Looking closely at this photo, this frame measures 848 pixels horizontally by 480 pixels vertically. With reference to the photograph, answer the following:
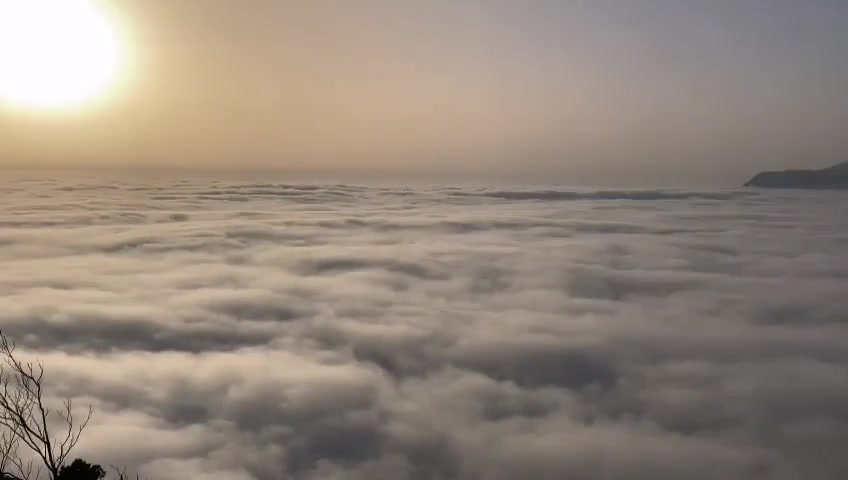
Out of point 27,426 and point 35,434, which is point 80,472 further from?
point 35,434

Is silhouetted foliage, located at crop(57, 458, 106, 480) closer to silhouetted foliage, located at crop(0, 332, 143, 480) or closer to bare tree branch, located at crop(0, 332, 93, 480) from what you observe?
silhouetted foliage, located at crop(0, 332, 143, 480)

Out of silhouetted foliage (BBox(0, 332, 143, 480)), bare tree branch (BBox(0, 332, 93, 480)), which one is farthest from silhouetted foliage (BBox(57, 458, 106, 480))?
bare tree branch (BBox(0, 332, 93, 480))

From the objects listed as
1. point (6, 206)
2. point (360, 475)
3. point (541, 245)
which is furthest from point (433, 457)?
point (6, 206)

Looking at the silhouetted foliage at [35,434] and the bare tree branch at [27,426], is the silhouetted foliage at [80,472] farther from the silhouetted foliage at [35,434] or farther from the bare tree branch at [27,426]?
the bare tree branch at [27,426]

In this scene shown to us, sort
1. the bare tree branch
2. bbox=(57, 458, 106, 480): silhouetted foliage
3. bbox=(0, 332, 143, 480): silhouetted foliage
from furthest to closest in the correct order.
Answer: bbox=(57, 458, 106, 480): silhouetted foliage
bbox=(0, 332, 143, 480): silhouetted foliage
the bare tree branch

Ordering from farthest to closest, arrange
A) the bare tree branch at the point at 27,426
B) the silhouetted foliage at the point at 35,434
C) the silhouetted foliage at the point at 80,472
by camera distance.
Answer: the silhouetted foliage at the point at 80,472 → the silhouetted foliage at the point at 35,434 → the bare tree branch at the point at 27,426

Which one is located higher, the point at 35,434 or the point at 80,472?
the point at 35,434

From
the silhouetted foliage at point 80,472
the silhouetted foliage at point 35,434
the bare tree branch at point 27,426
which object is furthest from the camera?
the silhouetted foliage at point 80,472

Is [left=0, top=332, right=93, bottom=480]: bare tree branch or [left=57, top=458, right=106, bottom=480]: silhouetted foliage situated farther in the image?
[left=57, top=458, right=106, bottom=480]: silhouetted foliage

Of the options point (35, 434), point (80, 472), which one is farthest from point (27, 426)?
point (80, 472)

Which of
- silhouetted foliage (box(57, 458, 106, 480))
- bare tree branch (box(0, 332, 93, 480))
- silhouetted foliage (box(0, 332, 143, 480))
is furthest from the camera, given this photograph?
silhouetted foliage (box(57, 458, 106, 480))

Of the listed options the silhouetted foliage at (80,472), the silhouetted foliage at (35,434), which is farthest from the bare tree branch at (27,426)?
the silhouetted foliage at (80,472)
